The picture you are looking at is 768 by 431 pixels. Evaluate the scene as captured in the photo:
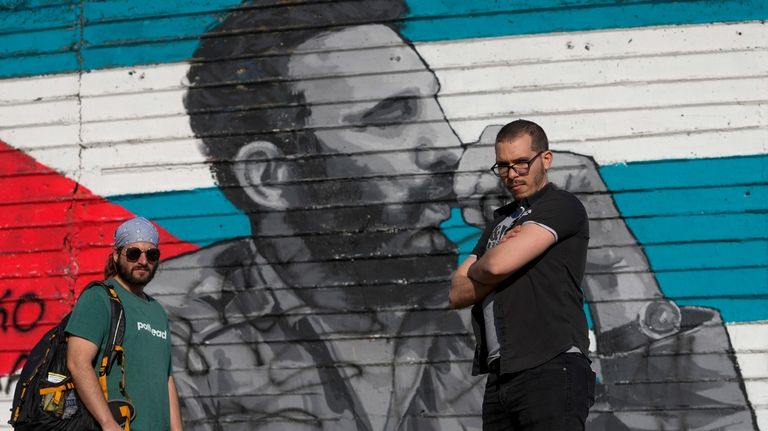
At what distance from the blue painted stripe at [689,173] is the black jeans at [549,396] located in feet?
7.43

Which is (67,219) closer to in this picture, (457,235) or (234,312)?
(234,312)

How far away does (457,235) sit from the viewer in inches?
223

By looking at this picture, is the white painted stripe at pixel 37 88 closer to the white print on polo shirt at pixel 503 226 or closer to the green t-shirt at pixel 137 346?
the green t-shirt at pixel 137 346

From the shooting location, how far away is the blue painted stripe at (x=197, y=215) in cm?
585

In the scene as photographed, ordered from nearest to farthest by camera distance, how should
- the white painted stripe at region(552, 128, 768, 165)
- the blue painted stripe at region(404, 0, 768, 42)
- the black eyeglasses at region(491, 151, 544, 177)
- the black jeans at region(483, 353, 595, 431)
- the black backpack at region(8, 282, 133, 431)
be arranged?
1. the black jeans at region(483, 353, 595, 431)
2. the black eyeglasses at region(491, 151, 544, 177)
3. the black backpack at region(8, 282, 133, 431)
4. the white painted stripe at region(552, 128, 768, 165)
5. the blue painted stripe at region(404, 0, 768, 42)

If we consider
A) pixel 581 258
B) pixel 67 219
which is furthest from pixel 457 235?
pixel 67 219

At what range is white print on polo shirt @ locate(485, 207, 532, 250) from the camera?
373 cm

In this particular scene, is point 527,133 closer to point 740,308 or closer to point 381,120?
point 381,120

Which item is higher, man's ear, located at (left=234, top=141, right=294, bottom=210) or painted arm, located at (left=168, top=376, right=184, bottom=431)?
man's ear, located at (left=234, top=141, right=294, bottom=210)

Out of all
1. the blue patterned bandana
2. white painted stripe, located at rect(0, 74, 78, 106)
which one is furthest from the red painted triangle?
the blue patterned bandana

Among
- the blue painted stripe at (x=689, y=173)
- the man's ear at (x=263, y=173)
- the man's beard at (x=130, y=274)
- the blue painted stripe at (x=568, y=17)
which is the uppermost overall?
the blue painted stripe at (x=568, y=17)

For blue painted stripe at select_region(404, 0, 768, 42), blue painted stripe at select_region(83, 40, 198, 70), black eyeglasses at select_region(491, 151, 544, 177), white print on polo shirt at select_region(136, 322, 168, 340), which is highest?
blue painted stripe at select_region(83, 40, 198, 70)

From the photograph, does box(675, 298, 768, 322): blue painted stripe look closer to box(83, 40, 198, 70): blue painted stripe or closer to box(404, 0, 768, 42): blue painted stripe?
box(404, 0, 768, 42): blue painted stripe

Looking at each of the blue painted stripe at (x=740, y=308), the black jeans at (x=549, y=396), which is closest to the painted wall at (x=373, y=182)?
the blue painted stripe at (x=740, y=308)
